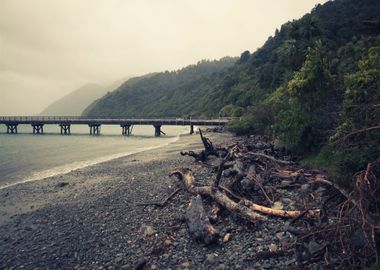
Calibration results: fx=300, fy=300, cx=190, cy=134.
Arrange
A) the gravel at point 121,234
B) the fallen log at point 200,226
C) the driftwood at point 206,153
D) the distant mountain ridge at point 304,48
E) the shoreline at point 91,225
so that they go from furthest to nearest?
the distant mountain ridge at point 304,48 → the driftwood at point 206,153 → the shoreline at point 91,225 → the fallen log at point 200,226 → the gravel at point 121,234

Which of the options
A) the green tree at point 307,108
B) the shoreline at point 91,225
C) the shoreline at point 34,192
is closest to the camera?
the shoreline at point 91,225

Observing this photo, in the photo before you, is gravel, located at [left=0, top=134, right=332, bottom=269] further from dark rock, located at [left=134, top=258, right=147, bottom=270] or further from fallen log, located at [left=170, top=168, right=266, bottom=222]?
fallen log, located at [left=170, top=168, right=266, bottom=222]

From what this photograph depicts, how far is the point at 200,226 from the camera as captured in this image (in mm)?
8773

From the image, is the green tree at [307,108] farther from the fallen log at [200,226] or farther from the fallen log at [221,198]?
the fallen log at [200,226]

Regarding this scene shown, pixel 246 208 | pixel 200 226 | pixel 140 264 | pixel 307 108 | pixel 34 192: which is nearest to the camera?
pixel 140 264

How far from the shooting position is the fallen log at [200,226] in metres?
8.29

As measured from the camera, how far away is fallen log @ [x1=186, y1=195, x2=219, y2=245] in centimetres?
829

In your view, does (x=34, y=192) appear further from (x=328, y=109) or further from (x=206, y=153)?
(x=328, y=109)

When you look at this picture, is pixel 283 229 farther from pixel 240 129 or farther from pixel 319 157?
pixel 240 129

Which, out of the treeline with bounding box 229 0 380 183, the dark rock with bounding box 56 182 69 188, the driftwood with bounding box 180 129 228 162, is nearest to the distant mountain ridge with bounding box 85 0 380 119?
the treeline with bounding box 229 0 380 183

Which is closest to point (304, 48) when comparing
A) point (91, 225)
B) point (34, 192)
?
point (34, 192)

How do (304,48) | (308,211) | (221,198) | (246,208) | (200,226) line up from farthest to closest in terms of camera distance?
(304,48) < (221,198) < (246,208) < (200,226) < (308,211)

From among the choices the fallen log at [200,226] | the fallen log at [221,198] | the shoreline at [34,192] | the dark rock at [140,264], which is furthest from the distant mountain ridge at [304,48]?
the shoreline at [34,192]

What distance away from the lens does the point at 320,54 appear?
2245cm
